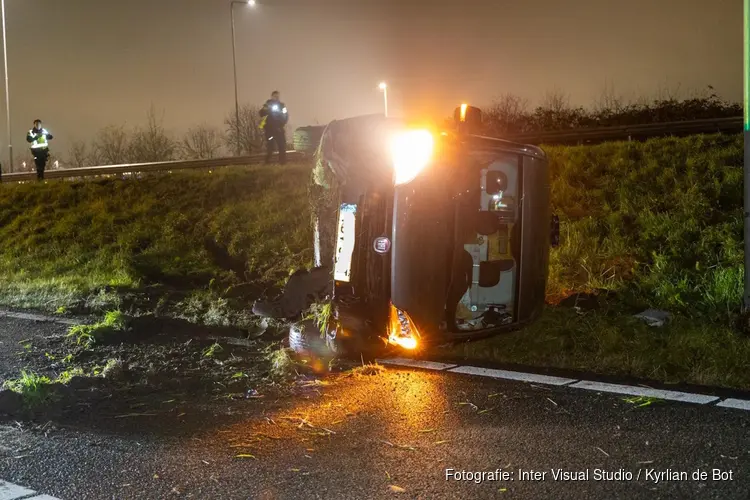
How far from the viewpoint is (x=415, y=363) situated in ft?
17.7

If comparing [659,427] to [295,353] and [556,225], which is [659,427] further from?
[295,353]

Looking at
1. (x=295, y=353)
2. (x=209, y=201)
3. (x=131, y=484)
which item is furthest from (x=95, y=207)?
(x=131, y=484)

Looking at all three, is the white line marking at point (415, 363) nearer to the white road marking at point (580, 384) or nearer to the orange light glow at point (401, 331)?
the white road marking at point (580, 384)

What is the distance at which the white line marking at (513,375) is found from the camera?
4.79 m

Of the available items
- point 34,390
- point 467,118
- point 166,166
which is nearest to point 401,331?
point 467,118

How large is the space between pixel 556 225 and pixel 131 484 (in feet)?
12.6

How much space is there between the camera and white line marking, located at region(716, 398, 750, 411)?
13.4 ft

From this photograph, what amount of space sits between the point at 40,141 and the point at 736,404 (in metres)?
17.7

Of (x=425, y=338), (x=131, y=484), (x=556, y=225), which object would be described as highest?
(x=556, y=225)

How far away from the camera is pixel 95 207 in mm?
14859

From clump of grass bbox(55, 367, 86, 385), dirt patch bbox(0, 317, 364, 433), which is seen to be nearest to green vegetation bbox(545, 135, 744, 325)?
dirt patch bbox(0, 317, 364, 433)

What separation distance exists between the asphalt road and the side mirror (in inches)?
73.1

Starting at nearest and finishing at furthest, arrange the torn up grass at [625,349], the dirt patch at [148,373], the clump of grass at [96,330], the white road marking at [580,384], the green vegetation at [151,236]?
the white road marking at [580,384] → the dirt patch at [148,373] → the torn up grass at [625,349] → the clump of grass at [96,330] → the green vegetation at [151,236]

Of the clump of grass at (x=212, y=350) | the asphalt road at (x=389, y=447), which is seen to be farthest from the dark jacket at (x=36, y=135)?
the asphalt road at (x=389, y=447)
